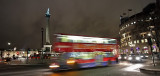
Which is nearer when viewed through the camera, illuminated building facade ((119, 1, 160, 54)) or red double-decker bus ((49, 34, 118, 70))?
red double-decker bus ((49, 34, 118, 70))

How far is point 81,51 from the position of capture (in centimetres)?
1816

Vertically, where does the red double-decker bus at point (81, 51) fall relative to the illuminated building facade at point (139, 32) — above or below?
below

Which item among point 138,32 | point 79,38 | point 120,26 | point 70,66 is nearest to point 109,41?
point 79,38

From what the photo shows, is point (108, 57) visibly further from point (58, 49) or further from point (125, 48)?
point (125, 48)

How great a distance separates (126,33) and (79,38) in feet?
277

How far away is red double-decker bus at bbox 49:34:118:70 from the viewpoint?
17.0m

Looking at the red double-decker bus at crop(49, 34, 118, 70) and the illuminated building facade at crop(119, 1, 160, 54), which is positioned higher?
the illuminated building facade at crop(119, 1, 160, 54)

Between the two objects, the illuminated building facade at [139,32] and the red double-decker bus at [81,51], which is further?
the illuminated building facade at [139,32]

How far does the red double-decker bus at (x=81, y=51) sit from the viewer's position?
17.0 m

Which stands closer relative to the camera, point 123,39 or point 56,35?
point 56,35

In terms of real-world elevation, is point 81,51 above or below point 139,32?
below

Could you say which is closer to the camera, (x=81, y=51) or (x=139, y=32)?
(x=81, y=51)

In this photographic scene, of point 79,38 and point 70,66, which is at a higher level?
point 79,38

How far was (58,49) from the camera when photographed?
16734 millimetres
